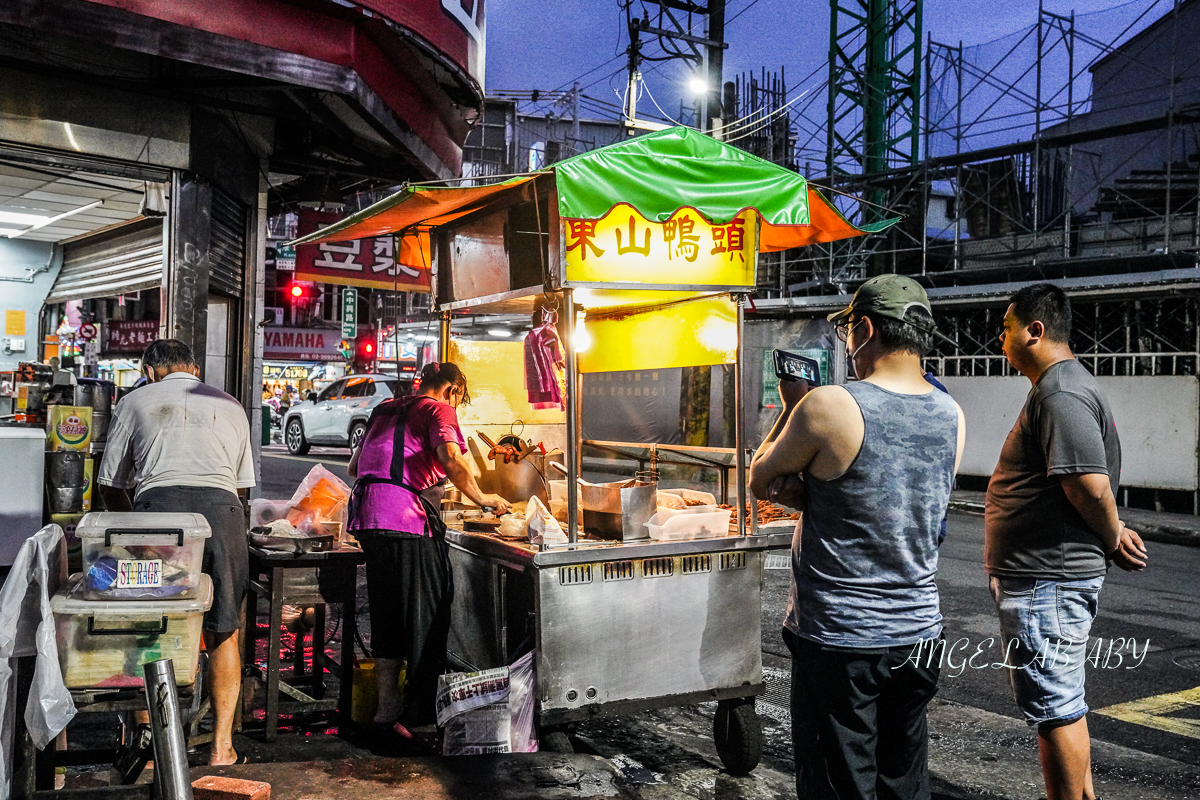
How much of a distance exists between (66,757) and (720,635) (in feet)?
9.42

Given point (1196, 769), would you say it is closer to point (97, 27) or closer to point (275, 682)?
point (275, 682)

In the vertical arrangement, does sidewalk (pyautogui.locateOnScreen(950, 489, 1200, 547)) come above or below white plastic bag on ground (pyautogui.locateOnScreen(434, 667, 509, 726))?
below

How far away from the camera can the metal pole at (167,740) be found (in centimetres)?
270

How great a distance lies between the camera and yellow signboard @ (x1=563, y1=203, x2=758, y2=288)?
4707mm

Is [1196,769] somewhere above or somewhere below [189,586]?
below

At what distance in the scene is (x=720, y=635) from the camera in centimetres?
451

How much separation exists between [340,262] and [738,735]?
7.88m

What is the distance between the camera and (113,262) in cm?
903

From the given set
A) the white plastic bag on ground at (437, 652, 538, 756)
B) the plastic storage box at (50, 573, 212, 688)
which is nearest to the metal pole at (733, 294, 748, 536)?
the white plastic bag on ground at (437, 652, 538, 756)

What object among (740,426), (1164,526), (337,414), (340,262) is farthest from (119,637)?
(337,414)

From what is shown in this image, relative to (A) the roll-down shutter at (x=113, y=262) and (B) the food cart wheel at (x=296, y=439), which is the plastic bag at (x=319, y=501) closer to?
(A) the roll-down shutter at (x=113, y=262)

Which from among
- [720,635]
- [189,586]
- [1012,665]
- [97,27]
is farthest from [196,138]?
[1012,665]

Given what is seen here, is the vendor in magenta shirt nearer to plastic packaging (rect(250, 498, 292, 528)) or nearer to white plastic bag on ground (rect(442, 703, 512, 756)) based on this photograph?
white plastic bag on ground (rect(442, 703, 512, 756))

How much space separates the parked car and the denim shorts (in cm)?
1832
